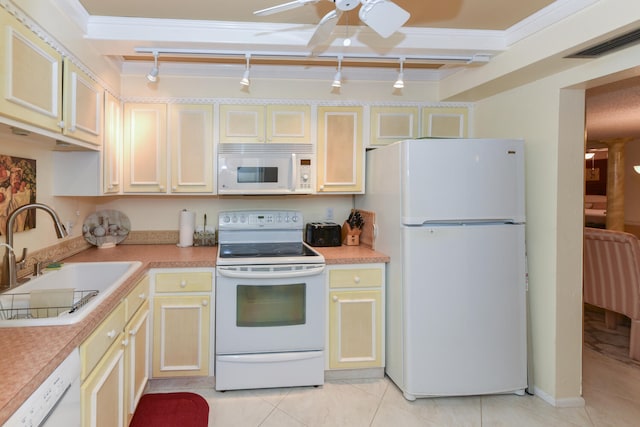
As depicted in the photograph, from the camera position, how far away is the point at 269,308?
2.57 m

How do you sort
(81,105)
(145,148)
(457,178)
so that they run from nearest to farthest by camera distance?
(81,105)
(457,178)
(145,148)

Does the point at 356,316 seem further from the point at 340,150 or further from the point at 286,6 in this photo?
the point at 286,6

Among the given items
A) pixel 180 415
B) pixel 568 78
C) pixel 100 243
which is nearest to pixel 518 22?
pixel 568 78

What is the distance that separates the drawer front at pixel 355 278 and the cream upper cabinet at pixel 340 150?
0.71 m

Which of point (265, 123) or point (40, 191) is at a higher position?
point (265, 123)

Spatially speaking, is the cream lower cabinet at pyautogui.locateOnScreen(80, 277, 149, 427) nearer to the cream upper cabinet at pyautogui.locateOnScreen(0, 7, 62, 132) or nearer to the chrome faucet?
the chrome faucet

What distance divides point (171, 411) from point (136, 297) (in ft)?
2.36

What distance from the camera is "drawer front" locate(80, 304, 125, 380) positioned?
135 cm

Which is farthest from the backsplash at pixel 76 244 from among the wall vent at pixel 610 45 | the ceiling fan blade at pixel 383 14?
the wall vent at pixel 610 45

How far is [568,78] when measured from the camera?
2279mm

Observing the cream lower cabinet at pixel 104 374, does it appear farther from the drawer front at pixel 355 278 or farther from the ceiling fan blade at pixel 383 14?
the ceiling fan blade at pixel 383 14

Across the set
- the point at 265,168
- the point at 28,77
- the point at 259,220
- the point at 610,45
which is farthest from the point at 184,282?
the point at 610,45

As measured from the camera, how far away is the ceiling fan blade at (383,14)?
145 cm

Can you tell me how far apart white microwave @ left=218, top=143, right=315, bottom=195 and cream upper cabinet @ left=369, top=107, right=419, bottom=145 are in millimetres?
549
